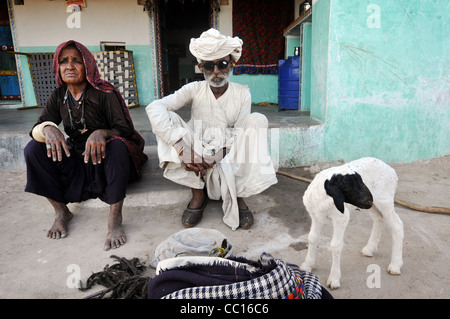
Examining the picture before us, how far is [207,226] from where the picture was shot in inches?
97.8

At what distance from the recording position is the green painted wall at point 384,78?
11.6 ft

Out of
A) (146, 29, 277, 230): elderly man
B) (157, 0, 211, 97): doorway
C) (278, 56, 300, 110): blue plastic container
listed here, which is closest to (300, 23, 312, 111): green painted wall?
(278, 56, 300, 110): blue plastic container

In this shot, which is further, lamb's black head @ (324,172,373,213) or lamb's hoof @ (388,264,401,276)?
lamb's hoof @ (388,264,401,276)

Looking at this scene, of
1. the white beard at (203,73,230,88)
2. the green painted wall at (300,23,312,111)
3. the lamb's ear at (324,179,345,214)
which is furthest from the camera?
the green painted wall at (300,23,312,111)

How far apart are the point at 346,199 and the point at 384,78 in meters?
2.68

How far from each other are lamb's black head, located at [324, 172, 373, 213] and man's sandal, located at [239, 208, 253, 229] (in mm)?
984

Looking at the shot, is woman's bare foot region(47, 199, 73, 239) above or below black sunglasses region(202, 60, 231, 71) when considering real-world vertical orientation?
below

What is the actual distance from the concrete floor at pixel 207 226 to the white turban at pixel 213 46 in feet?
4.12

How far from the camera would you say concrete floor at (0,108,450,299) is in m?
1.76

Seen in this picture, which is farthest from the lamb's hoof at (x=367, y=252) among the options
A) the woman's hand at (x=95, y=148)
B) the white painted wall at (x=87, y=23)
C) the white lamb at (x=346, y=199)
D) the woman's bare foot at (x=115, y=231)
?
the white painted wall at (x=87, y=23)

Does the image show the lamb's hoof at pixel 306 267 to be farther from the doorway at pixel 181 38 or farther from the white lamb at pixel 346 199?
the doorway at pixel 181 38

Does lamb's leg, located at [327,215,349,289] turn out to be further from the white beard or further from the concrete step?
the concrete step

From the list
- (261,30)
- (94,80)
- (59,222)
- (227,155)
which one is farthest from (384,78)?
(261,30)
